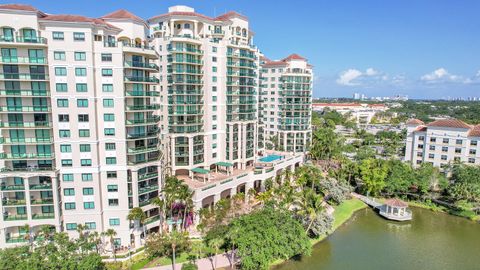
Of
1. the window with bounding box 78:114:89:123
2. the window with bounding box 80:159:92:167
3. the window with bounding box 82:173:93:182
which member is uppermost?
the window with bounding box 78:114:89:123

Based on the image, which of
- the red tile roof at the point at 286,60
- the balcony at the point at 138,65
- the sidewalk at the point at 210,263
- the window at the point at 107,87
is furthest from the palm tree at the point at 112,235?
the red tile roof at the point at 286,60

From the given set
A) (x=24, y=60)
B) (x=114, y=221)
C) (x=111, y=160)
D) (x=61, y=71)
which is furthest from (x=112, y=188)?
(x=24, y=60)

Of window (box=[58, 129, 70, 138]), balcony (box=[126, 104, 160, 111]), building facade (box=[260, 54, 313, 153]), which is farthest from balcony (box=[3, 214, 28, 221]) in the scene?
building facade (box=[260, 54, 313, 153])

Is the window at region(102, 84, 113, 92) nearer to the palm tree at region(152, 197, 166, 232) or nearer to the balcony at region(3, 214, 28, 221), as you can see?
the palm tree at region(152, 197, 166, 232)

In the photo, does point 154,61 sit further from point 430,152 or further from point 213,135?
point 430,152

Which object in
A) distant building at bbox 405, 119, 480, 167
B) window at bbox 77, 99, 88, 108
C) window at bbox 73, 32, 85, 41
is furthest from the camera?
distant building at bbox 405, 119, 480, 167

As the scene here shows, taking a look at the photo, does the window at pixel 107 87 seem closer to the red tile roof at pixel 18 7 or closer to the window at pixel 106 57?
the window at pixel 106 57

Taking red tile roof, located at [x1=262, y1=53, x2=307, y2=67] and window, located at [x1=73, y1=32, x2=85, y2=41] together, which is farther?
red tile roof, located at [x1=262, y1=53, x2=307, y2=67]
